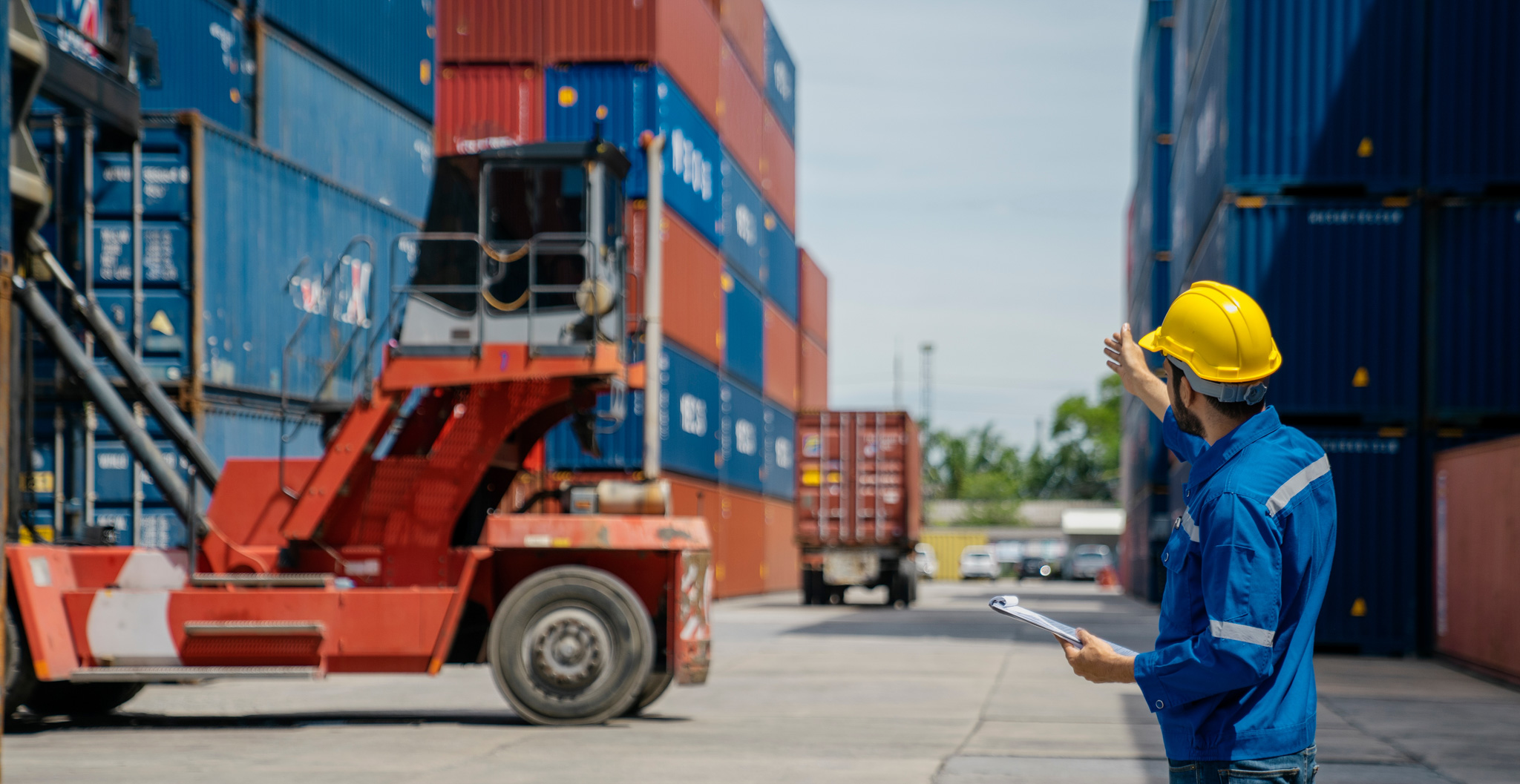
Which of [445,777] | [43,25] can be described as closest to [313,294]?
[43,25]

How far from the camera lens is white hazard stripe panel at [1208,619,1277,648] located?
2.78 m

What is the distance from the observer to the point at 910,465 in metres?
31.0

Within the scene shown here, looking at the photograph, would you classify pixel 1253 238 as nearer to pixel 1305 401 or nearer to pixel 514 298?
pixel 1305 401

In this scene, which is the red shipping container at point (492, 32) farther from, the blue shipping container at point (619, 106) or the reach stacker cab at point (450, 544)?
the reach stacker cab at point (450, 544)

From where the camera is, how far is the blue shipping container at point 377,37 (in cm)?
1659

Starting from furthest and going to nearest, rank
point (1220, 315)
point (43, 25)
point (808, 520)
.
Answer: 1. point (808, 520)
2. point (43, 25)
3. point (1220, 315)

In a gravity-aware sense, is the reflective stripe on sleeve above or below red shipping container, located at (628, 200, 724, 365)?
below

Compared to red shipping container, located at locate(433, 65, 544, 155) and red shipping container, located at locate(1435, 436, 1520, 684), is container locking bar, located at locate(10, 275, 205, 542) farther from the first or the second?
red shipping container, located at locate(433, 65, 544, 155)

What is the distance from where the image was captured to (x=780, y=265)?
41.5 m

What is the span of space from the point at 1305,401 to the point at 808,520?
569 inches

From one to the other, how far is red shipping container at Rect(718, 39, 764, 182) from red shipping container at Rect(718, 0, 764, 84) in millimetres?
399

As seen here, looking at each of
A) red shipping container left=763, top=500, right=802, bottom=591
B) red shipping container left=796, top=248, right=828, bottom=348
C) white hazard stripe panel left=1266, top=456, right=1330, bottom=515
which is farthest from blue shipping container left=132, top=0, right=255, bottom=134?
red shipping container left=796, top=248, right=828, bottom=348

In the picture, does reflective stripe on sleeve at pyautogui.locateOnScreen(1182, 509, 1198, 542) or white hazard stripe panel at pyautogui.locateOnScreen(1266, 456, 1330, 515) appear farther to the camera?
reflective stripe on sleeve at pyautogui.locateOnScreen(1182, 509, 1198, 542)

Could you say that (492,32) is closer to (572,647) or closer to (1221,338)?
(572,647)
